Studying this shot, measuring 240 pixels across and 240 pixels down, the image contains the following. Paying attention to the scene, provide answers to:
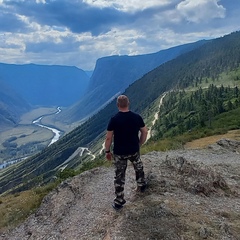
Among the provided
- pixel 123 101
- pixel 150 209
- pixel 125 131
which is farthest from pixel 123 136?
pixel 150 209

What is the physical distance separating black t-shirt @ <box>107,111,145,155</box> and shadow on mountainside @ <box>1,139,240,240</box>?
7.26ft

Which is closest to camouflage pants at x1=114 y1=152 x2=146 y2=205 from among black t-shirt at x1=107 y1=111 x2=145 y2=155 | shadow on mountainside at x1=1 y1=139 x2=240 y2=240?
black t-shirt at x1=107 y1=111 x2=145 y2=155

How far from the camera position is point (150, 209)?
1248 centimetres

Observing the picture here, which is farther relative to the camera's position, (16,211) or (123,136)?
(16,211)

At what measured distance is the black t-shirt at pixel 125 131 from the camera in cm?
1235

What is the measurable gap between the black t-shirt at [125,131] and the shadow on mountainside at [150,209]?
7.26 ft

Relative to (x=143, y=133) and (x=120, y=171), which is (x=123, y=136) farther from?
(x=120, y=171)

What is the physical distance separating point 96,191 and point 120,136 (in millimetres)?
4894

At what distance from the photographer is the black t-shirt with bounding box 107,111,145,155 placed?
12.4 meters

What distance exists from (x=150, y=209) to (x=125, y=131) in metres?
2.98

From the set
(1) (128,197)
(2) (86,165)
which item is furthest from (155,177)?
(2) (86,165)

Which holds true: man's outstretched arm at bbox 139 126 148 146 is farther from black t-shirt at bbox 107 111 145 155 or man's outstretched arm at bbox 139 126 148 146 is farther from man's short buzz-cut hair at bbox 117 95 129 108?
man's short buzz-cut hair at bbox 117 95 129 108

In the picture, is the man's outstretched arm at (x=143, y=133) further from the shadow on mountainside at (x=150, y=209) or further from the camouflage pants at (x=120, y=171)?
the shadow on mountainside at (x=150, y=209)

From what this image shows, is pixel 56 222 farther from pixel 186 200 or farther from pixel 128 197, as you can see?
pixel 186 200
